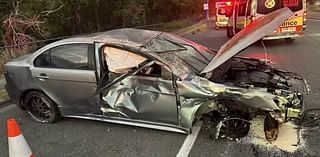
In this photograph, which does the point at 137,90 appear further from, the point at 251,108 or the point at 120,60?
the point at 251,108

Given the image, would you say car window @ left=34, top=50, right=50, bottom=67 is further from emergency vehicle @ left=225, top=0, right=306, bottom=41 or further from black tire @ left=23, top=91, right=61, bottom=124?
emergency vehicle @ left=225, top=0, right=306, bottom=41

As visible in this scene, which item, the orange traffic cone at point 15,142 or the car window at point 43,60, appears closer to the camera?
the orange traffic cone at point 15,142

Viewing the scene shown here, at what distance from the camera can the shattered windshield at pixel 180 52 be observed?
15.6ft

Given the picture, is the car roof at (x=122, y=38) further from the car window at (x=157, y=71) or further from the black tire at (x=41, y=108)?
the black tire at (x=41, y=108)

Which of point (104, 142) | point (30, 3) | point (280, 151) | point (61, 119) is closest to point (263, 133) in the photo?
point (280, 151)

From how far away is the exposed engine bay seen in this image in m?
4.23

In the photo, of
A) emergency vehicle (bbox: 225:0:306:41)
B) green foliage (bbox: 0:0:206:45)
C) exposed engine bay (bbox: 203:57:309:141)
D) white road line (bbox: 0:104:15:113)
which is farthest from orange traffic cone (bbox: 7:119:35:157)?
emergency vehicle (bbox: 225:0:306:41)

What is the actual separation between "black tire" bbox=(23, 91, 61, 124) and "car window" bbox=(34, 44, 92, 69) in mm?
513

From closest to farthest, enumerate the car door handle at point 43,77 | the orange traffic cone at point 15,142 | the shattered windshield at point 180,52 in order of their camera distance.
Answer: the orange traffic cone at point 15,142, the shattered windshield at point 180,52, the car door handle at point 43,77

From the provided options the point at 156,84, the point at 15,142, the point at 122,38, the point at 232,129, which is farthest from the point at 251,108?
the point at 15,142

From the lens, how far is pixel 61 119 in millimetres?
5652

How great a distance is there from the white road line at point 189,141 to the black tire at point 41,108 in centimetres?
215

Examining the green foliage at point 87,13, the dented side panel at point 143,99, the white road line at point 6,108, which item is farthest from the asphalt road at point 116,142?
the green foliage at point 87,13

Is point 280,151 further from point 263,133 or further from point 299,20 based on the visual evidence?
point 299,20
